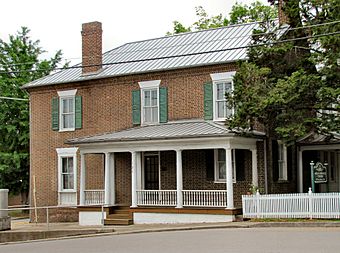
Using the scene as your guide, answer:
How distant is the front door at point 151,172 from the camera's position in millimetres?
28516

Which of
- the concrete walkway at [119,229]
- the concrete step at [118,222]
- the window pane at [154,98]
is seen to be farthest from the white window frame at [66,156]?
the window pane at [154,98]

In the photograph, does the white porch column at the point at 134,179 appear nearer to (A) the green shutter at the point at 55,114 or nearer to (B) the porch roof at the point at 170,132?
(B) the porch roof at the point at 170,132

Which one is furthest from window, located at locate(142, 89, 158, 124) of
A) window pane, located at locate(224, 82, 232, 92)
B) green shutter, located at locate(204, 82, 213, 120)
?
window pane, located at locate(224, 82, 232, 92)

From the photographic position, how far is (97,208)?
90.8ft

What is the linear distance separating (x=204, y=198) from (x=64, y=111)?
9993 millimetres

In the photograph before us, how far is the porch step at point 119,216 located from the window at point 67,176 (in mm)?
3601

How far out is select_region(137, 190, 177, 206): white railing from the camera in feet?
87.0

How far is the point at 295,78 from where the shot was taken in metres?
23.0

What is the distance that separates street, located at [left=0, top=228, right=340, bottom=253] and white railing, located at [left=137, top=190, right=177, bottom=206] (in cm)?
465

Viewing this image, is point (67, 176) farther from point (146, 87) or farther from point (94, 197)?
point (146, 87)

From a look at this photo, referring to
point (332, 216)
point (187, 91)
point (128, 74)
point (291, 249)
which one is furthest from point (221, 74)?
point (291, 249)

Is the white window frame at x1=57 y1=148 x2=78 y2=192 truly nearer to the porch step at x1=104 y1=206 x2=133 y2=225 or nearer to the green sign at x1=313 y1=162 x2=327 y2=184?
the porch step at x1=104 y1=206 x2=133 y2=225

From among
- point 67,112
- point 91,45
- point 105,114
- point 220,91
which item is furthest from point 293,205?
point 91,45

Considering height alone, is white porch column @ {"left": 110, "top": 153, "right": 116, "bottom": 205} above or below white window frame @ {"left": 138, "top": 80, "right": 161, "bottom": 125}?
below
